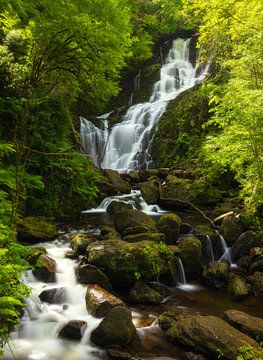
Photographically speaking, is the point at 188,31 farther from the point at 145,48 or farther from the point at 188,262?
the point at 188,262

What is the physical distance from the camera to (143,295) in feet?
24.0

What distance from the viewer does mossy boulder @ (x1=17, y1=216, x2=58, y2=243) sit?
9.22m

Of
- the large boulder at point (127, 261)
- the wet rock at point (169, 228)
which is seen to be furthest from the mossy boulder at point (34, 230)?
the wet rock at point (169, 228)

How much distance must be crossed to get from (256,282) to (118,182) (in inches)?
334

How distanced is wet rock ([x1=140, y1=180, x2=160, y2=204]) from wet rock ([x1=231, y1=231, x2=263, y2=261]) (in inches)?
197

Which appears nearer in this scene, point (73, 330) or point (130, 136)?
point (73, 330)

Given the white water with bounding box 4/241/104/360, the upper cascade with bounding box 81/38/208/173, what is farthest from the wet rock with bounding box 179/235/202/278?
the upper cascade with bounding box 81/38/208/173

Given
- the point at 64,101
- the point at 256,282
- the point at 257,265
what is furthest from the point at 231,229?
the point at 64,101

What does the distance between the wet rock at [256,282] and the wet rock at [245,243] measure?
4.19ft

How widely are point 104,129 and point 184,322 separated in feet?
52.9

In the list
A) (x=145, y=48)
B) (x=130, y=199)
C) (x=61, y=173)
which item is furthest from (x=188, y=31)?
(x=61, y=173)

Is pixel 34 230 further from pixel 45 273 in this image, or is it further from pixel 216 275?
pixel 216 275

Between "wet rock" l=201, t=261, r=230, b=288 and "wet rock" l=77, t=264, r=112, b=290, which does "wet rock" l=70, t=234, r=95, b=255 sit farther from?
"wet rock" l=201, t=261, r=230, b=288

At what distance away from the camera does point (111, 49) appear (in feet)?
26.3
